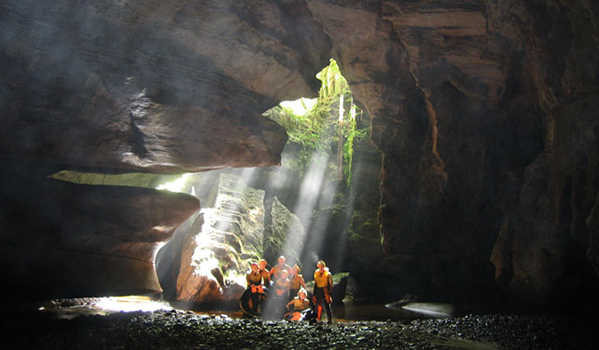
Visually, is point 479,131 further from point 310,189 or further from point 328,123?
point 328,123

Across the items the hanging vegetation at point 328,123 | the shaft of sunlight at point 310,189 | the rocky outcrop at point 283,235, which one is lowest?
the rocky outcrop at point 283,235

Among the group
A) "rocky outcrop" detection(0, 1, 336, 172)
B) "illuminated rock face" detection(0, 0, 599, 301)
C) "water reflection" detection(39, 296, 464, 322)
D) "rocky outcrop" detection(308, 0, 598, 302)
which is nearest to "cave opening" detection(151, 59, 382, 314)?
"water reflection" detection(39, 296, 464, 322)

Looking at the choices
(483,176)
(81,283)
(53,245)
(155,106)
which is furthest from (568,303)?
(53,245)

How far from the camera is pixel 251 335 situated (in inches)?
232

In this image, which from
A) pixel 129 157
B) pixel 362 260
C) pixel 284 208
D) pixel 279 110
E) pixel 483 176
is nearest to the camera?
pixel 129 157

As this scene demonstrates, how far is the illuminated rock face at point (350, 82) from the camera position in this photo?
7.16 metres

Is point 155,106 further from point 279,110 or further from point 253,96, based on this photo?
point 279,110

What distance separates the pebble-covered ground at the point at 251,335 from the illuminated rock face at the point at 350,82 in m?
1.55

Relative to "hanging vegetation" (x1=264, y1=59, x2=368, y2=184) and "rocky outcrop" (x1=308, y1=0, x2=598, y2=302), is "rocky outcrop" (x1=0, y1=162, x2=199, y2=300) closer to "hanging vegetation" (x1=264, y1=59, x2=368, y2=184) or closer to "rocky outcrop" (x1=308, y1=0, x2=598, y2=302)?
"rocky outcrop" (x1=308, y1=0, x2=598, y2=302)

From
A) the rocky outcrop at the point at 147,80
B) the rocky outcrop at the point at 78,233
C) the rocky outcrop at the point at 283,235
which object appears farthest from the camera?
the rocky outcrop at the point at 283,235

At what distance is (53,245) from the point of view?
8117mm

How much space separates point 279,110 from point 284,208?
5.87m

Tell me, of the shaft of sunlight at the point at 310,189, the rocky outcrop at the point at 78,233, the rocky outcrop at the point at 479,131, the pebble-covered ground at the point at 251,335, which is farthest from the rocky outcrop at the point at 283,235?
the pebble-covered ground at the point at 251,335

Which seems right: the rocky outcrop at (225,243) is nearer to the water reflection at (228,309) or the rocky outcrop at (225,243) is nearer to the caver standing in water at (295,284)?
the water reflection at (228,309)
